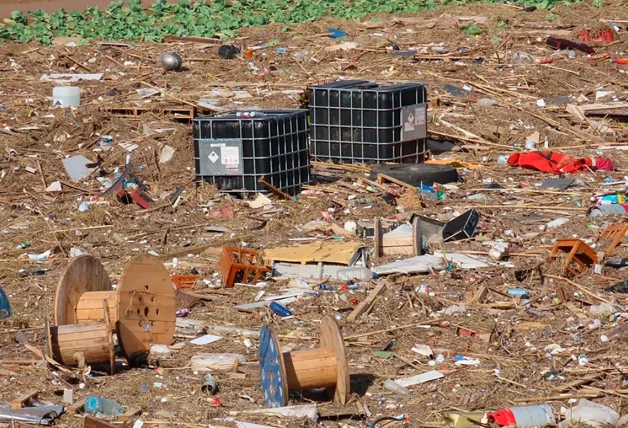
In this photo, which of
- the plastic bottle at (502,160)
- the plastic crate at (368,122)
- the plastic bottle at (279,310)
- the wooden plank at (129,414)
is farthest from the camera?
the plastic bottle at (502,160)

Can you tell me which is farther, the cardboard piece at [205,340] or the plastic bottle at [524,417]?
the cardboard piece at [205,340]

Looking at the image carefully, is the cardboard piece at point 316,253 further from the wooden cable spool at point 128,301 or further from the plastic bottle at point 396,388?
the plastic bottle at point 396,388

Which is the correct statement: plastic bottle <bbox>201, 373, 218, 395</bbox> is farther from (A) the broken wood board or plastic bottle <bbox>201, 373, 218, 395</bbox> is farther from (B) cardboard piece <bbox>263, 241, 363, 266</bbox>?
(A) the broken wood board

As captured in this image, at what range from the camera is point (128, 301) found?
640 centimetres

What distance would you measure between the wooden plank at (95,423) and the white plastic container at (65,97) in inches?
354

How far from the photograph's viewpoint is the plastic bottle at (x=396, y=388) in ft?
20.2

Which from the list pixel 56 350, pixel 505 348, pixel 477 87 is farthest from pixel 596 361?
pixel 477 87

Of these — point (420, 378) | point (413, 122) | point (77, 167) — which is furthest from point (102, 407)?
point (413, 122)

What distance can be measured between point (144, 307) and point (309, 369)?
4.20 feet

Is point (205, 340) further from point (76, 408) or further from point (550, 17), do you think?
point (550, 17)

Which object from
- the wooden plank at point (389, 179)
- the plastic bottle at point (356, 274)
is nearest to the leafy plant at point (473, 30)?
the wooden plank at point (389, 179)

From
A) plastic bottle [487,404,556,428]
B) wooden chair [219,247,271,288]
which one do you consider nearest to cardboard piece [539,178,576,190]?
wooden chair [219,247,271,288]

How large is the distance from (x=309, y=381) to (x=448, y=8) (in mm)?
15372

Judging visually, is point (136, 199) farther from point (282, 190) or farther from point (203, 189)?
point (282, 190)
